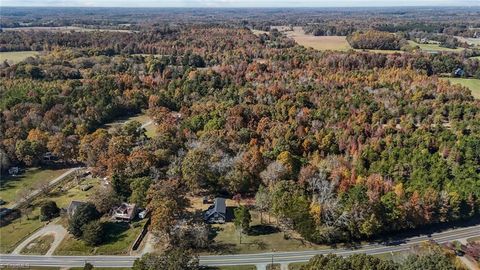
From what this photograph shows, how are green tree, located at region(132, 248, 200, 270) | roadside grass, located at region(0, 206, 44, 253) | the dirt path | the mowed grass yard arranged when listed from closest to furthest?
green tree, located at region(132, 248, 200, 270)
the dirt path
roadside grass, located at region(0, 206, 44, 253)
the mowed grass yard

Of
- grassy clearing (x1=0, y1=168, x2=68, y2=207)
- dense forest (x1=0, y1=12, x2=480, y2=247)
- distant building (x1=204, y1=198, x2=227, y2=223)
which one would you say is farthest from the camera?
grassy clearing (x1=0, y1=168, x2=68, y2=207)

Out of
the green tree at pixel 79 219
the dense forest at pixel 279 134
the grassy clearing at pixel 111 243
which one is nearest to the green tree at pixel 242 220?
the dense forest at pixel 279 134

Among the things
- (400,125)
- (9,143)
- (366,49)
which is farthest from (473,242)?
(366,49)

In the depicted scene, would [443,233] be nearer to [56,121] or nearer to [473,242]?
[473,242]

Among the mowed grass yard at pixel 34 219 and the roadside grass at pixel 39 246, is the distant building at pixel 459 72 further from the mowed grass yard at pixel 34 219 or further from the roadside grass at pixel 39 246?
the roadside grass at pixel 39 246

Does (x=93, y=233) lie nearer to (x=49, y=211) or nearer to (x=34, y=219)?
(x=49, y=211)

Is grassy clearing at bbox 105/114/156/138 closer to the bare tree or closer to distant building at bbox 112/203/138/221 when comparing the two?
distant building at bbox 112/203/138/221

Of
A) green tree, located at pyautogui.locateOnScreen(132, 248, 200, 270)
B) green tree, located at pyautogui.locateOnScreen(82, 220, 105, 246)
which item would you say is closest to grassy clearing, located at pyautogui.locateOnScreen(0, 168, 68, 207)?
green tree, located at pyautogui.locateOnScreen(82, 220, 105, 246)
